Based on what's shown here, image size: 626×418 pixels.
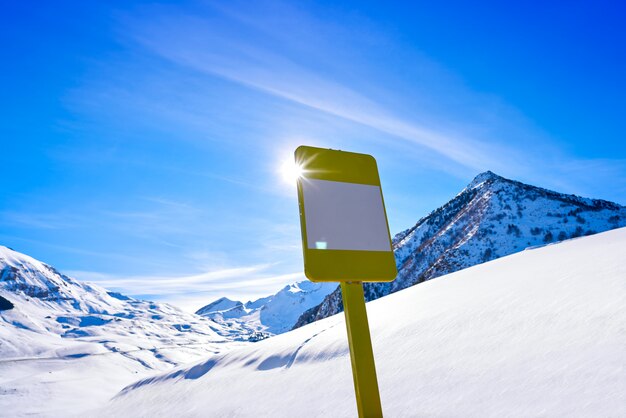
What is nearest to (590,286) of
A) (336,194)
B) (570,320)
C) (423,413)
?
(570,320)

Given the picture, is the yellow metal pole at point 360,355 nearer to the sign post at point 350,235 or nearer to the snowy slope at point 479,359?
the sign post at point 350,235

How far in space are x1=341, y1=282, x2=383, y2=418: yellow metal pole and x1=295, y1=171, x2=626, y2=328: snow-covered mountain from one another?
85.2 metres

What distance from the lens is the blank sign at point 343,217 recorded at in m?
1.86

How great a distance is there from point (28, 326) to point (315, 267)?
718ft

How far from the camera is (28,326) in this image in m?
169

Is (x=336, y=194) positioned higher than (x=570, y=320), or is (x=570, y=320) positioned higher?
(x=336, y=194)

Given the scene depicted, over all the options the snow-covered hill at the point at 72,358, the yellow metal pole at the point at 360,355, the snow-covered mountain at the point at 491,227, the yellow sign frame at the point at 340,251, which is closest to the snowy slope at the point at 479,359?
the yellow metal pole at the point at 360,355

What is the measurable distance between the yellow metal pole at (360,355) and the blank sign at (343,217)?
238mm

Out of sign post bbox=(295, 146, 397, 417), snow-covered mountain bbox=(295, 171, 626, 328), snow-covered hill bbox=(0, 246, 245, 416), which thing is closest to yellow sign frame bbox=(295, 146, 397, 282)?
sign post bbox=(295, 146, 397, 417)

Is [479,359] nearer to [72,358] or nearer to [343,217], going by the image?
[343,217]

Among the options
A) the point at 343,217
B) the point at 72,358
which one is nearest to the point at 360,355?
the point at 343,217

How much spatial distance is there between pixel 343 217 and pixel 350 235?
11cm

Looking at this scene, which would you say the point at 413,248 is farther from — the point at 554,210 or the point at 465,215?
the point at 554,210

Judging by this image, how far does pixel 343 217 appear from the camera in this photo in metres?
2.00
